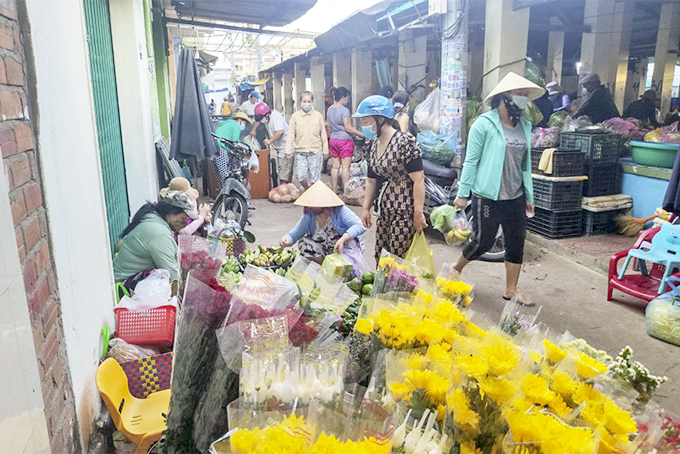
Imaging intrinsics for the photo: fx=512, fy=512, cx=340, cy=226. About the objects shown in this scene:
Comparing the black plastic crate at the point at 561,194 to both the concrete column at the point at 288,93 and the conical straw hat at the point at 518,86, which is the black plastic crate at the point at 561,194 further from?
the concrete column at the point at 288,93

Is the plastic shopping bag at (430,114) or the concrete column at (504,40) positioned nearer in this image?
the concrete column at (504,40)

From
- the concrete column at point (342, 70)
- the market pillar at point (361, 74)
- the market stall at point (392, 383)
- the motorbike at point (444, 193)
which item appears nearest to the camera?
the market stall at point (392, 383)

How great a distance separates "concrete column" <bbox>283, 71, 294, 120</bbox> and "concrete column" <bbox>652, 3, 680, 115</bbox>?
17.9m

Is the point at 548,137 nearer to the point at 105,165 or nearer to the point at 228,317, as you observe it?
the point at 105,165

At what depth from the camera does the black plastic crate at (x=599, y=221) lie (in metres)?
6.51

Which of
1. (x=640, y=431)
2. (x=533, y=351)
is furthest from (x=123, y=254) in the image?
(x=640, y=431)

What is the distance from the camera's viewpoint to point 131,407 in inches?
106

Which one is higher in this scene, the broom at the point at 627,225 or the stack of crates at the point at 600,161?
the stack of crates at the point at 600,161

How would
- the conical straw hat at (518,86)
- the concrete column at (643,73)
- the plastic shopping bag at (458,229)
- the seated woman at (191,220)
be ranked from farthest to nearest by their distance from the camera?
the concrete column at (643,73)
the plastic shopping bag at (458,229)
the seated woman at (191,220)
the conical straw hat at (518,86)

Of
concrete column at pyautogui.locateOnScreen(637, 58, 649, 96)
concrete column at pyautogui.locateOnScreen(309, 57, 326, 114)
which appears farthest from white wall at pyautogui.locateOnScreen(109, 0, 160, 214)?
concrete column at pyautogui.locateOnScreen(637, 58, 649, 96)

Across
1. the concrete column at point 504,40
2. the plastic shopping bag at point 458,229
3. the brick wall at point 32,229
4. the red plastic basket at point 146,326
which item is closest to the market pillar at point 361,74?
the concrete column at point 504,40

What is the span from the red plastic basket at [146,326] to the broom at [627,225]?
5.72 meters

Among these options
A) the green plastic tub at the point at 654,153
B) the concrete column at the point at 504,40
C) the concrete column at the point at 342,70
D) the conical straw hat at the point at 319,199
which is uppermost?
the concrete column at the point at 342,70

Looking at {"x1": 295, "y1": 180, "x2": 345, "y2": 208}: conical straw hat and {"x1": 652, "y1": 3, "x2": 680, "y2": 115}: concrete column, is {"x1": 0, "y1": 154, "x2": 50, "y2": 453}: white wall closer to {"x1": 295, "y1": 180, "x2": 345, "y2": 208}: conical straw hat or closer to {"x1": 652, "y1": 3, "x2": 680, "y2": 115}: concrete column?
{"x1": 295, "y1": 180, "x2": 345, "y2": 208}: conical straw hat
